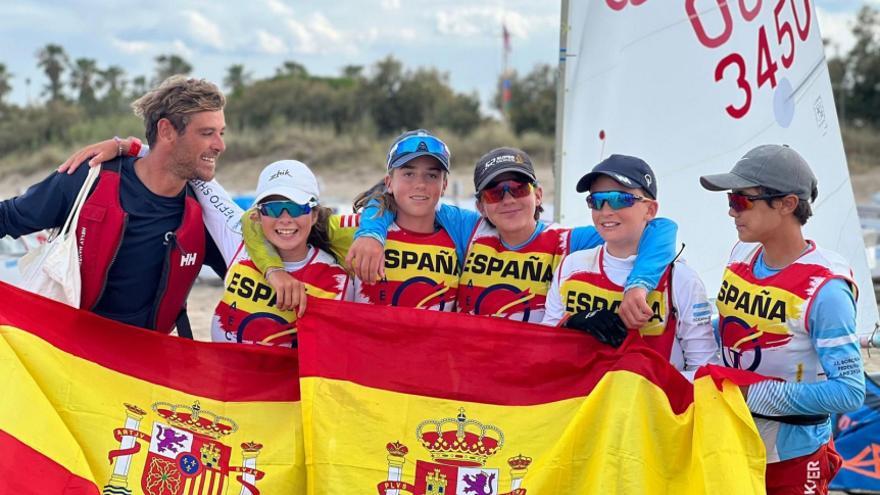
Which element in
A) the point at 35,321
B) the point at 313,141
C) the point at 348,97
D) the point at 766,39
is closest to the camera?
the point at 35,321

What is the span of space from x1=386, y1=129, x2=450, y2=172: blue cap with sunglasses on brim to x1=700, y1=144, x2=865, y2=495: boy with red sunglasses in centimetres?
109

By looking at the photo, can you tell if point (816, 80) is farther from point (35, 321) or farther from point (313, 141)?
point (313, 141)

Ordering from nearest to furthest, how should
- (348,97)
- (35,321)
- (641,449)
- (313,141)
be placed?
(641,449) → (35,321) → (313,141) → (348,97)

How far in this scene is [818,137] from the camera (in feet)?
20.0

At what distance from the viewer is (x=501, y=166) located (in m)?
3.91

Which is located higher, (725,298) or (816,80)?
(816,80)

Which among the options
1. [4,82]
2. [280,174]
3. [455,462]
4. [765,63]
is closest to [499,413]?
[455,462]

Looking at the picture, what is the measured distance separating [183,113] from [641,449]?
7.48 ft

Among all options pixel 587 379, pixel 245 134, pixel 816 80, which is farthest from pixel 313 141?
pixel 587 379

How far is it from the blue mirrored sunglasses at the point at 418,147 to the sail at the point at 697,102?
2168mm

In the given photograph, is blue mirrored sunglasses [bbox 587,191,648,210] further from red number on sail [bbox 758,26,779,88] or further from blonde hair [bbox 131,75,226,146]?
red number on sail [bbox 758,26,779,88]

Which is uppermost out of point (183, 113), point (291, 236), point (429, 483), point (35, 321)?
point (183, 113)

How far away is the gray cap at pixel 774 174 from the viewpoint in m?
3.33

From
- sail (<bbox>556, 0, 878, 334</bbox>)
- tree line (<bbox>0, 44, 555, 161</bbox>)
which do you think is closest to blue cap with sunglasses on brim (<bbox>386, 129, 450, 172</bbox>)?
sail (<bbox>556, 0, 878, 334</bbox>)
